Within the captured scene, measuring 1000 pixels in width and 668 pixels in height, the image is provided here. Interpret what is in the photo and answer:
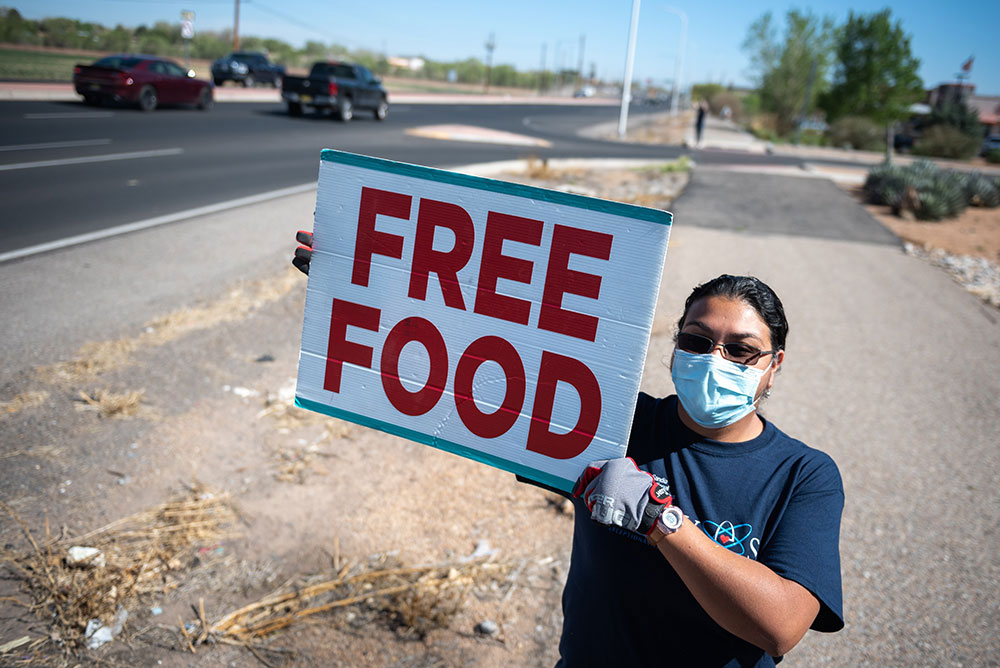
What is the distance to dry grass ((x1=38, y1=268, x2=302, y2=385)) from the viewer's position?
5309 mm

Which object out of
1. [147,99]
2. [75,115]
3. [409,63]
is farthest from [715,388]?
[409,63]

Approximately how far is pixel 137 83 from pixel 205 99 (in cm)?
334

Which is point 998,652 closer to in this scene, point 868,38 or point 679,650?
point 679,650

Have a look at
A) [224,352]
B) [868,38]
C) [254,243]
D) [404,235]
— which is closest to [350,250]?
[404,235]

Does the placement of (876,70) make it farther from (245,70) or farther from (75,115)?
(75,115)

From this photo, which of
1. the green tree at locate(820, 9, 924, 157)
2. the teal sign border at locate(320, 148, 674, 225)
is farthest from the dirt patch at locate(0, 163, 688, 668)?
the green tree at locate(820, 9, 924, 157)

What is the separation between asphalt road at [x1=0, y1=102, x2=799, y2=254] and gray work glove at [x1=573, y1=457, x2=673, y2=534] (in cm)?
861

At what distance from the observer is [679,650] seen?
70.8 inches

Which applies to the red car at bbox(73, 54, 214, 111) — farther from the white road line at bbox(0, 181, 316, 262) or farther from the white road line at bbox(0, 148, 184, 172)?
the white road line at bbox(0, 181, 316, 262)

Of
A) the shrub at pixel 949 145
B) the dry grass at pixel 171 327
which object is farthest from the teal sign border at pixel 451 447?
the shrub at pixel 949 145

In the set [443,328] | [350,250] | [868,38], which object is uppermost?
[868,38]

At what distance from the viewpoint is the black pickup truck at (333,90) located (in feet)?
85.1

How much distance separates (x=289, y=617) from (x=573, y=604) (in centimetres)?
171

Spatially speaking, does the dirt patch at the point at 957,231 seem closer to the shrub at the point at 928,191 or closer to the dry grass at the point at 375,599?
the shrub at the point at 928,191
